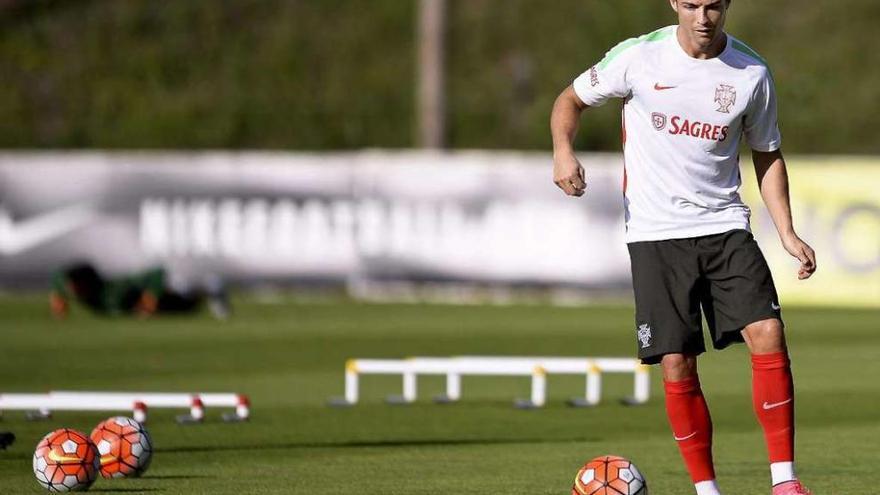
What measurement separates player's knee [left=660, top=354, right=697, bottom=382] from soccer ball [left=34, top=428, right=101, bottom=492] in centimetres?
262

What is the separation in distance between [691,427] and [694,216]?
2.81 feet

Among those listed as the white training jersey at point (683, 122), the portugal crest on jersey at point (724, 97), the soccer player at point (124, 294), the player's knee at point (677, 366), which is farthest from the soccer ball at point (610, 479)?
the soccer player at point (124, 294)

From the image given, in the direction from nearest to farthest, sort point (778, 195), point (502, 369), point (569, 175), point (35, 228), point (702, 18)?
point (569, 175)
point (702, 18)
point (778, 195)
point (502, 369)
point (35, 228)

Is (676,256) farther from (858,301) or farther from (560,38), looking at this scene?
(560,38)

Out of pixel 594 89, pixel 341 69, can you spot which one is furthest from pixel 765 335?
pixel 341 69

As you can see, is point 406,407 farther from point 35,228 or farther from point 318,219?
point 35,228

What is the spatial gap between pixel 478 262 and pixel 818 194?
15.4 feet

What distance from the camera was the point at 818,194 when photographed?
87.2 feet

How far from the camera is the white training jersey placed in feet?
25.9

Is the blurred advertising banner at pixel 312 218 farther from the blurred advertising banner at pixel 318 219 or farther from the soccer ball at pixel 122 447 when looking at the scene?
the soccer ball at pixel 122 447

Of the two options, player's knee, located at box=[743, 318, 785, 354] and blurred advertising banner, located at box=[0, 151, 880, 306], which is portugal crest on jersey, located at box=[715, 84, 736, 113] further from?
A: blurred advertising banner, located at box=[0, 151, 880, 306]

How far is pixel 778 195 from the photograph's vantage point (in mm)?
8203

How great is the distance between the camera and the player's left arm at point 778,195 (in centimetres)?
812

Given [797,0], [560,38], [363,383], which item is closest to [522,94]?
[560,38]
